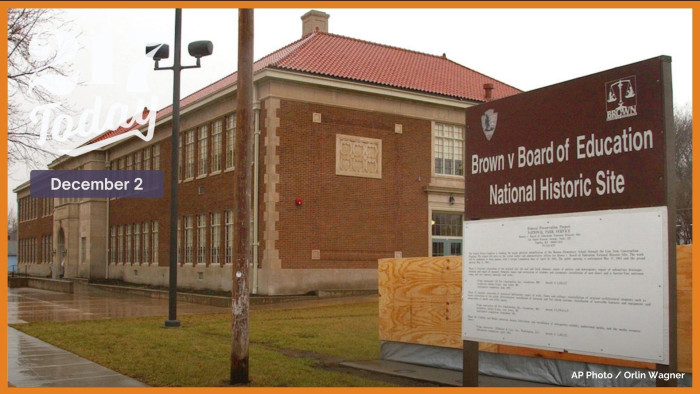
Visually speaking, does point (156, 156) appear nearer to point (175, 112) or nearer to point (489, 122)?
point (175, 112)

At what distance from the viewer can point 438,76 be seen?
1446 inches

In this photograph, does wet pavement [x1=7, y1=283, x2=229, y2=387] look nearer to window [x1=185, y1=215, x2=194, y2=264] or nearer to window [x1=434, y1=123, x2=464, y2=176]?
window [x1=185, y1=215, x2=194, y2=264]

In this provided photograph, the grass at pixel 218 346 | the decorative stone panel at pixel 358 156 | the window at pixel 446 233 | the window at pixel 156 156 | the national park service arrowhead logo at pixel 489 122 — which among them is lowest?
the grass at pixel 218 346

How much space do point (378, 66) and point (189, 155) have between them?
1003 centimetres

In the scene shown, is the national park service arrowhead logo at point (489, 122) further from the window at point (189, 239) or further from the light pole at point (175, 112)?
the window at point (189, 239)

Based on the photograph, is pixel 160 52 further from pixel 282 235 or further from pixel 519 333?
pixel 519 333

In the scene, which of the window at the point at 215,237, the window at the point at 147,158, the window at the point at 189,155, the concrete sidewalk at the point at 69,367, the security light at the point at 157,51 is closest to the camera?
the concrete sidewalk at the point at 69,367

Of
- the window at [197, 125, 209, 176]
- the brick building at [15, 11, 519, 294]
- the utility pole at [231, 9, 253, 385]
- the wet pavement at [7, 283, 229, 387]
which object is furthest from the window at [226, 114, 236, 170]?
the utility pole at [231, 9, 253, 385]

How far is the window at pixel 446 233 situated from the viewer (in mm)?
33953

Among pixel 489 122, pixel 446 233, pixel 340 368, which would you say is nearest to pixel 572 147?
pixel 489 122

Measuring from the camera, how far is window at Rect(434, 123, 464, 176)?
112ft

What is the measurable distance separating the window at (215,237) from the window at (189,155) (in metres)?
3.49

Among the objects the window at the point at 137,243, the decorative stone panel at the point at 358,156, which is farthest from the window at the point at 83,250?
the decorative stone panel at the point at 358,156

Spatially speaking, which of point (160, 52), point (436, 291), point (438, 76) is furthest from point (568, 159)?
point (438, 76)
